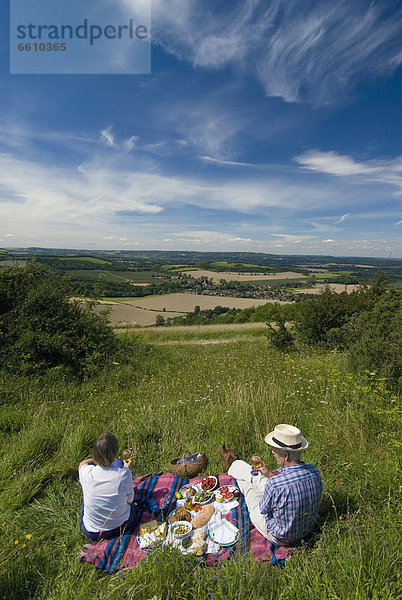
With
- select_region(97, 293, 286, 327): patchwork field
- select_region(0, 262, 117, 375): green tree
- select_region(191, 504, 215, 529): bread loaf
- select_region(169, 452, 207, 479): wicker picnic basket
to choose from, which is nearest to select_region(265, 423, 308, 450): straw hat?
select_region(191, 504, 215, 529): bread loaf

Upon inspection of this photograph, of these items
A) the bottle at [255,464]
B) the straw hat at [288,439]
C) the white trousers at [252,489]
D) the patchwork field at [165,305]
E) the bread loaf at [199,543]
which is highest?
the straw hat at [288,439]

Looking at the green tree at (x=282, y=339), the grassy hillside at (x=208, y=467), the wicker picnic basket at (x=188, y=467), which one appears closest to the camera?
the grassy hillside at (x=208, y=467)

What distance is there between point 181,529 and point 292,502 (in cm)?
119

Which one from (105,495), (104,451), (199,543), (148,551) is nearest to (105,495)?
(105,495)

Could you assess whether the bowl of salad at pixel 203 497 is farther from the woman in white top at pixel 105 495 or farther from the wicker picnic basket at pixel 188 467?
the woman in white top at pixel 105 495

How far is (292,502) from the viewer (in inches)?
95.1

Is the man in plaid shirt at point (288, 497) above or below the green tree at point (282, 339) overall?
above

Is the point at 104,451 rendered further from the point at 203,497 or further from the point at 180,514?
the point at 203,497

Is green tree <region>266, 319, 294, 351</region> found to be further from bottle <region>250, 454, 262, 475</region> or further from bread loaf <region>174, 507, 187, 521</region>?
bread loaf <region>174, 507, 187, 521</region>

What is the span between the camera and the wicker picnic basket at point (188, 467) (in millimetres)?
3561

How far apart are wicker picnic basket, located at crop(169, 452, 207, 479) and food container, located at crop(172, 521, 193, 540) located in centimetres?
73

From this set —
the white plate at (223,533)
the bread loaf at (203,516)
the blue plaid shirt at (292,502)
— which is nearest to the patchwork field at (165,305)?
the bread loaf at (203,516)

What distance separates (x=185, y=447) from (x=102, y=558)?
→ 68.5 inches

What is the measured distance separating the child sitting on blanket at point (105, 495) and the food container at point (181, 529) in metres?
0.53
